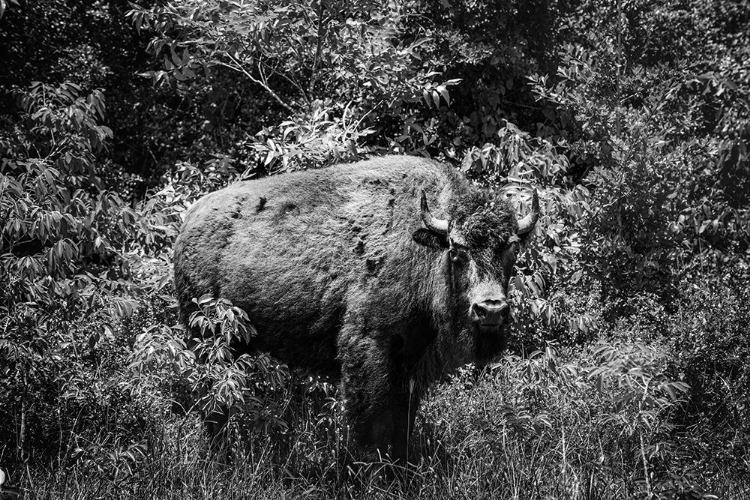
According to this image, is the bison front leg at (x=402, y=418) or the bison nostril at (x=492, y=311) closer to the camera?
the bison nostril at (x=492, y=311)

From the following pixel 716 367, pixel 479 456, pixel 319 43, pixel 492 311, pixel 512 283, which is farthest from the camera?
pixel 319 43

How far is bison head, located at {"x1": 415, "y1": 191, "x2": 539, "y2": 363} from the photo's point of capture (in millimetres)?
6004

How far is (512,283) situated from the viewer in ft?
22.9

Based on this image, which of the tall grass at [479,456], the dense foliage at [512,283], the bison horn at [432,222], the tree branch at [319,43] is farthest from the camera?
the tree branch at [319,43]

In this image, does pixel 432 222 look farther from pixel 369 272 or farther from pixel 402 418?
pixel 402 418

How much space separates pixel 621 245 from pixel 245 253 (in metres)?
3.53

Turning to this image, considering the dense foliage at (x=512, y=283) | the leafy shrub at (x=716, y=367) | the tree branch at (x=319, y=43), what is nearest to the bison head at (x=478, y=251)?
the dense foliage at (x=512, y=283)

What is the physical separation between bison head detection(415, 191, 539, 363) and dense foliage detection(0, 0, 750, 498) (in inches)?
23.6

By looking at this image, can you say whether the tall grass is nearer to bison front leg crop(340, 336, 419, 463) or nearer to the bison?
bison front leg crop(340, 336, 419, 463)

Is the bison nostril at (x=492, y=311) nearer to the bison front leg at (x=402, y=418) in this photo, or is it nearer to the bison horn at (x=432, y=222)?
the bison horn at (x=432, y=222)

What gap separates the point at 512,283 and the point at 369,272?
1362mm

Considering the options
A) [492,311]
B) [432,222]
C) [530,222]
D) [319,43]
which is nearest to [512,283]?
[530,222]

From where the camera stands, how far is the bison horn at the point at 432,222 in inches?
245

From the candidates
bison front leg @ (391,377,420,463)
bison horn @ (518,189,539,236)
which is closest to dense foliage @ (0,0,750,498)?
bison front leg @ (391,377,420,463)
